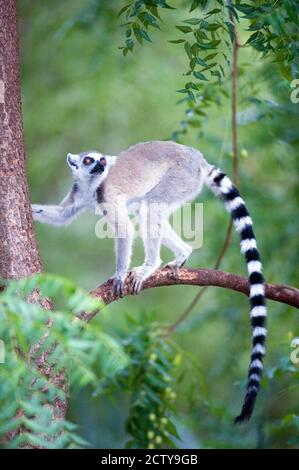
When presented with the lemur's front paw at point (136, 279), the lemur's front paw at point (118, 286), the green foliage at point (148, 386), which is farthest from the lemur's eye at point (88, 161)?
the green foliage at point (148, 386)

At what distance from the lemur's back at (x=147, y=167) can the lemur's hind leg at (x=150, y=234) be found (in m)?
0.22

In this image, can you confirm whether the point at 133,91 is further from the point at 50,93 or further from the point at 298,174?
the point at 298,174

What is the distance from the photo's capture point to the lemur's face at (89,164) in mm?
7027

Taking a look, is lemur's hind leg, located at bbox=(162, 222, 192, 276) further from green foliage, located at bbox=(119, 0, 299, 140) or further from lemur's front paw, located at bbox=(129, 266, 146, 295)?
green foliage, located at bbox=(119, 0, 299, 140)

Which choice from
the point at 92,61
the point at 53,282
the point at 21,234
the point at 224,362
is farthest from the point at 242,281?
the point at 92,61

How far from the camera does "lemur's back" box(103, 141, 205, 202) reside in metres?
7.09

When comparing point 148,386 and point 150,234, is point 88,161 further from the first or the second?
point 148,386

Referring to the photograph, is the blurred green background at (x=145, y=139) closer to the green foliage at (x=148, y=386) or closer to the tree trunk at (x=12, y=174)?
the green foliage at (x=148, y=386)

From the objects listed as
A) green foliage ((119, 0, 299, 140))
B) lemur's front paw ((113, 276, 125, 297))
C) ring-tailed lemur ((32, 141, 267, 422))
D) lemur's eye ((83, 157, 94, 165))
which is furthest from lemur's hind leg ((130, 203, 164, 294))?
green foliage ((119, 0, 299, 140))

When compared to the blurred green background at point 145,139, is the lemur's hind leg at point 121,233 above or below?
below

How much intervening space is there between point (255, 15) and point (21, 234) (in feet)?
7.20

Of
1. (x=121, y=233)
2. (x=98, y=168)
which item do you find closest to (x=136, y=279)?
(x=121, y=233)

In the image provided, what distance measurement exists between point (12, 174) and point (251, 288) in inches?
84.3
